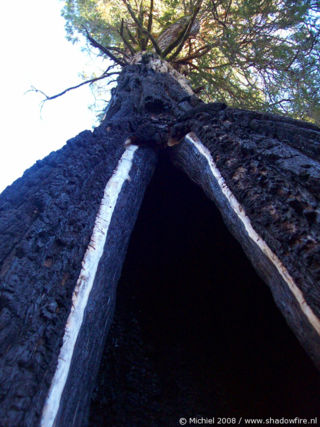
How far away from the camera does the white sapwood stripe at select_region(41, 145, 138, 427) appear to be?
3.05 ft

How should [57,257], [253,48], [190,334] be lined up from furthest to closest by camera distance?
[253,48] < [190,334] < [57,257]

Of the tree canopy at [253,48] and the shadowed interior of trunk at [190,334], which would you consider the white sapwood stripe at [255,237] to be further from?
the tree canopy at [253,48]

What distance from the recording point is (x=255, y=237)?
4.03 feet

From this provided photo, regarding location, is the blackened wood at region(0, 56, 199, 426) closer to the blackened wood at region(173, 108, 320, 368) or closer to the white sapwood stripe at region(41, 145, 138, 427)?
the white sapwood stripe at region(41, 145, 138, 427)

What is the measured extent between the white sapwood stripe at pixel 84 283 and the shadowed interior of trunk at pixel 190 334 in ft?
2.32

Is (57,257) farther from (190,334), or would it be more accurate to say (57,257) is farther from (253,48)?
(253,48)

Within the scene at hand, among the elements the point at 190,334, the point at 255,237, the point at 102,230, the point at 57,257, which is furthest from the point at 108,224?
the point at 190,334

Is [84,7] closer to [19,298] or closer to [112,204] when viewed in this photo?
[112,204]

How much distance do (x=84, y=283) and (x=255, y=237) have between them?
69cm

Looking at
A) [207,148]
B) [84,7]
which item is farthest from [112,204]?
[84,7]

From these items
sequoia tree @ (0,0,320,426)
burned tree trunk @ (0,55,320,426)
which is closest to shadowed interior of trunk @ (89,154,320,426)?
sequoia tree @ (0,0,320,426)

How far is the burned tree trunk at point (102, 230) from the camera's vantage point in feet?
3.13

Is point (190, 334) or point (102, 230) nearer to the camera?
point (102, 230)

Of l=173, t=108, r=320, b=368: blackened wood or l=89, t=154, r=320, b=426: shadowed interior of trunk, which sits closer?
→ l=173, t=108, r=320, b=368: blackened wood
